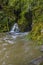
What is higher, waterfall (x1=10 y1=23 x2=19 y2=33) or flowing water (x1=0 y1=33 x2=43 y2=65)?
flowing water (x1=0 y1=33 x2=43 y2=65)

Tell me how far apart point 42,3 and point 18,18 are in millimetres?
4072

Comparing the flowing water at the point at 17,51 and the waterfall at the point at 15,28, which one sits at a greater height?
the flowing water at the point at 17,51

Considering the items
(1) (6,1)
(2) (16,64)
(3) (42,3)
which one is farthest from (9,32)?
(2) (16,64)

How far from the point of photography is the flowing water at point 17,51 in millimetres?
7609

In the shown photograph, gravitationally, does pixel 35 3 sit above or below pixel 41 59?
above

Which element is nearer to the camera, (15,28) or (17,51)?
(17,51)

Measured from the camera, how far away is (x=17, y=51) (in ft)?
28.5

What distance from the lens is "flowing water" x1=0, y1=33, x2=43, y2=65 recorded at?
7.61m

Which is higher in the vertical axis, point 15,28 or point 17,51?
point 17,51

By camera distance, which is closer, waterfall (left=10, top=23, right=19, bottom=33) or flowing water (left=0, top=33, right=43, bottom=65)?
flowing water (left=0, top=33, right=43, bottom=65)

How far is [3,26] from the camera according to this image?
13.0 m

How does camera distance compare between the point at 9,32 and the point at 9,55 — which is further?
the point at 9,32

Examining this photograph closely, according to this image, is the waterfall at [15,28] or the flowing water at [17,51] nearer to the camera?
the flowing water at [17,51]

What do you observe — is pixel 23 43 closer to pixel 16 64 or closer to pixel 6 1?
pixel 16 64
